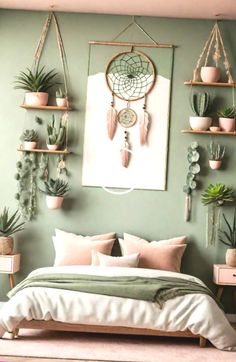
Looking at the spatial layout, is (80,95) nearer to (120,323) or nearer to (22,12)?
(22,12)

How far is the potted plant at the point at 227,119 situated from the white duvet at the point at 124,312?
204 centimetres

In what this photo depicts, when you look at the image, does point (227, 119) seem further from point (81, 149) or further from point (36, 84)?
point (36, 84)

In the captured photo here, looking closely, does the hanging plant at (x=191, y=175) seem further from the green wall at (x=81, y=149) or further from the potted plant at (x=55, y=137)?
the potted plant at (x=55, y=137)

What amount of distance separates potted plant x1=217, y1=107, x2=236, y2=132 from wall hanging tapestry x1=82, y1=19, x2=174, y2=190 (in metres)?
0.58

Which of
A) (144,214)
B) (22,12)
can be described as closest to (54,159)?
(144,214)

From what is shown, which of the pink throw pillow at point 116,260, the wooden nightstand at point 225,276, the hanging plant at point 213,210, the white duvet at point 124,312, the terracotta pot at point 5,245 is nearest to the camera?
the white duvet at point 124,312

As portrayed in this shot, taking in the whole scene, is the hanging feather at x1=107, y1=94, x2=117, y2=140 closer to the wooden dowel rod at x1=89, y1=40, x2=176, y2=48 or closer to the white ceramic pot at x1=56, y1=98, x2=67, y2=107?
the white ceramic pot at x1=56, y1=98, x2=67, y2=107

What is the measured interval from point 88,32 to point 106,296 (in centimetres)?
299

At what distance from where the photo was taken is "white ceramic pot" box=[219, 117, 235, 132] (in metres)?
6.67

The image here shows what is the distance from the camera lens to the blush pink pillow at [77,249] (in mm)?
6484

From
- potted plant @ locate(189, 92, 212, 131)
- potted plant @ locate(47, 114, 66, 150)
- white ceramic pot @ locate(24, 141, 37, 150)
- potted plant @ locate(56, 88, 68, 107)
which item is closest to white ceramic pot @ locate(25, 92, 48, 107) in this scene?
potted plant @ locate(56, 88, 68, 107)

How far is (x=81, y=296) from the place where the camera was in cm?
540

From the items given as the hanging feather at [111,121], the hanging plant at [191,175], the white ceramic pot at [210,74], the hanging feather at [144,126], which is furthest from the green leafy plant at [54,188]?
the white ceramic pot at [210,74]

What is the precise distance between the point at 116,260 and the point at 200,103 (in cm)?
187
